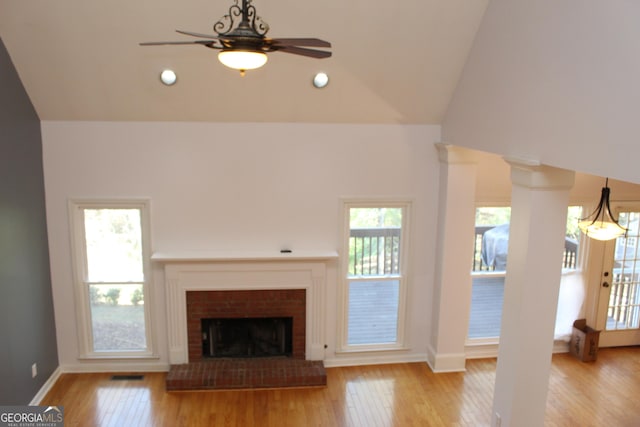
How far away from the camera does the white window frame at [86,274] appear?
586cm

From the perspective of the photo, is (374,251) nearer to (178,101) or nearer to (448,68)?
(448,68)

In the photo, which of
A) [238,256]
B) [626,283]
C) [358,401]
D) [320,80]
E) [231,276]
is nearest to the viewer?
[320,80]

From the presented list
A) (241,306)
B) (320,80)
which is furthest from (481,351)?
(320,80)

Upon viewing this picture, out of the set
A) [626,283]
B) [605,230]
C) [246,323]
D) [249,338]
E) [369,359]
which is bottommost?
[369,359]

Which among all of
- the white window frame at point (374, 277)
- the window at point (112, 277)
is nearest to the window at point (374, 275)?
the white window frame at point (374, 277)

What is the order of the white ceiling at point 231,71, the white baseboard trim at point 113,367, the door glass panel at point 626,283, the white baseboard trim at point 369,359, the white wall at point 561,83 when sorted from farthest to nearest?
the door glass panel at point 626,283, the white baseboard trim at point 369,359, the white baseboard trim at point 113,367, the white ceiling at point 231,71, the white wall at point 561,83

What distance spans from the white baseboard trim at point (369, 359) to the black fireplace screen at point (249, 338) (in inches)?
23.2

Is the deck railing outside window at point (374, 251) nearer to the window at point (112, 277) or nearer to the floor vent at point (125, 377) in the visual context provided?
the window at point (112, 277)

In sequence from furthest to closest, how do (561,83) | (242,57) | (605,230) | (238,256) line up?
1. (238,256)
2. (605,230)
3. (561,83)
4. (242,57)

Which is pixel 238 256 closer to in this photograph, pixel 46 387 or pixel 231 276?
pixel 231 276

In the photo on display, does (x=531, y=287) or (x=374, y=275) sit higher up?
(x=531, y=287)

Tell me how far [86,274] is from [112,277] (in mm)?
293

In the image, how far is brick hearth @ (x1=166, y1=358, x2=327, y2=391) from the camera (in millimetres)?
5875

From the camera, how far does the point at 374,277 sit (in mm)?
6387
